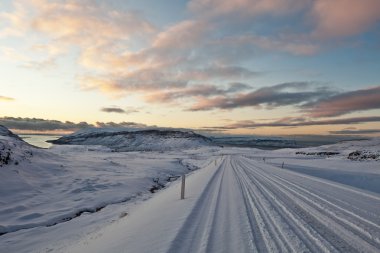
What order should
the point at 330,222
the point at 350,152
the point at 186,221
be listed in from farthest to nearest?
the point at 350,152 < the point at 186,221 < the point at 330,222

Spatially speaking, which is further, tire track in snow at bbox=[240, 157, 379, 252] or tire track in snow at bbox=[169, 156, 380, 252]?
tire track in snow at bbox=[240, 157, 379, 252]

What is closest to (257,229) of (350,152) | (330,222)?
(330,222)

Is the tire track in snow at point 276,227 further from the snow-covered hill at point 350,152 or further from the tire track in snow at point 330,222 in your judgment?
the snow-covered hill at point 350,152

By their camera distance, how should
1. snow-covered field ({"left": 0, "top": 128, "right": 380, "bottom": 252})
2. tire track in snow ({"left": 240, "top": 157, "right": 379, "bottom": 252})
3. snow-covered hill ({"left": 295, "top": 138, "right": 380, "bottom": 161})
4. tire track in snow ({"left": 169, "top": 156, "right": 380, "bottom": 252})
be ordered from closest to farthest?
Result: tire track in snow ({"left": 169, "top": 156, "right": 380, "bottom": 252}) → tire track in snow ({"left": 240, "top": 157, "right": 379, "bottom": 252}) → snow-covered field ({"left": 0, "top": 128, "right": 380, "bottom": 252}) → snow-covered hill ({"left": 295, "top": 138, "right": 380, "bottom": 161})

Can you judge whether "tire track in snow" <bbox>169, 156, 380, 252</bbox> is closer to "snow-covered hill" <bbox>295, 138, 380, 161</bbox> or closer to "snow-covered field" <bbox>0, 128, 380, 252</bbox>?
"snow-covered field" <bbox>0, 128, 380, 252</bbox>

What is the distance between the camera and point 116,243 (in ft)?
24.5

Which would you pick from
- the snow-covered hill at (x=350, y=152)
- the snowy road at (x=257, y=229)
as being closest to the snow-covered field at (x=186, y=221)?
the snowy road at (x=257, y=229)

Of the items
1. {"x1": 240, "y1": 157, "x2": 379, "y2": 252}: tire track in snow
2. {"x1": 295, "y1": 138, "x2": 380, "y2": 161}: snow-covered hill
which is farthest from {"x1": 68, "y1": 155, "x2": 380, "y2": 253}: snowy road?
{"x1": 295, "y1": 138, "x2": 380, "y2": 161}: snow-covered hill

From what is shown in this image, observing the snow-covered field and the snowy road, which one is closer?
the snowy road

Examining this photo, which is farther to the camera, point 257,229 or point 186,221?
point 186,221

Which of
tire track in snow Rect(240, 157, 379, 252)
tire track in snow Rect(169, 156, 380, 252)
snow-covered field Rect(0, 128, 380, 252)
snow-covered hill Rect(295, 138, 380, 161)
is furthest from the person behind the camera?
snow-covered hill Rect(295, 138, 380, 161)

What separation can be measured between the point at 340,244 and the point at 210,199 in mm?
6259

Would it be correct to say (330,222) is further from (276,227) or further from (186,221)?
(186,221)

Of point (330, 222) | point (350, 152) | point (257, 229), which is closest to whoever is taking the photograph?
point (257, 229)
